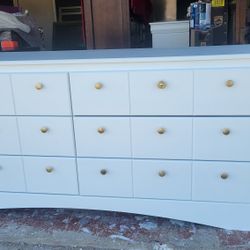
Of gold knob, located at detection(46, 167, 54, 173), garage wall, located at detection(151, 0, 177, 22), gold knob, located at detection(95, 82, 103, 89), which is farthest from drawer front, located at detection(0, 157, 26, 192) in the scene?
garage wall, located at detection(151, 0, 177, 22)

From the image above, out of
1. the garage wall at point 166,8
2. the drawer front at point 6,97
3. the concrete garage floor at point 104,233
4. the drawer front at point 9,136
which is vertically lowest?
the concrete garage floor at point 104,233

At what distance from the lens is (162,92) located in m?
1.32

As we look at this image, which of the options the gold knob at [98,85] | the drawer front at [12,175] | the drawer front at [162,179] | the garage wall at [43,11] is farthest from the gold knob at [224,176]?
the garage wall at [43,11]

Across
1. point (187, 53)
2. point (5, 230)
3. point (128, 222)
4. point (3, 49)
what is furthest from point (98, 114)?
point (3, 49)

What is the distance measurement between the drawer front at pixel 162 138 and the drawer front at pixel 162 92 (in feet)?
0.13

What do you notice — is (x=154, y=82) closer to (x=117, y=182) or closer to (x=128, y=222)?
(x=117, y=182)

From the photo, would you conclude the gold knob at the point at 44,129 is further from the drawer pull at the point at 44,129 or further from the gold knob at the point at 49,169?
the gold knob at the point at 49,169

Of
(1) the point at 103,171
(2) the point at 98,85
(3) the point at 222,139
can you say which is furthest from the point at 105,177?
(3) the point at 222,139

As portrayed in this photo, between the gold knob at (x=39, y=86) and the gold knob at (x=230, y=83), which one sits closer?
the gold knob at (x=230, y=83)

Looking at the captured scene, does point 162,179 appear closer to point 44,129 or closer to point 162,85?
point 162,85

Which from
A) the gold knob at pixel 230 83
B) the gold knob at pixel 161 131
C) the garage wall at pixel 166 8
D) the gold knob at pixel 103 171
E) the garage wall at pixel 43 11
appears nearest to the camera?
the gold knob at pixel 230 83

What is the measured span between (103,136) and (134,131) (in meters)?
0.14

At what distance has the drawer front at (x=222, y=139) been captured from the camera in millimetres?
1310

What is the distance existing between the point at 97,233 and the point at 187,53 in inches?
36.5
